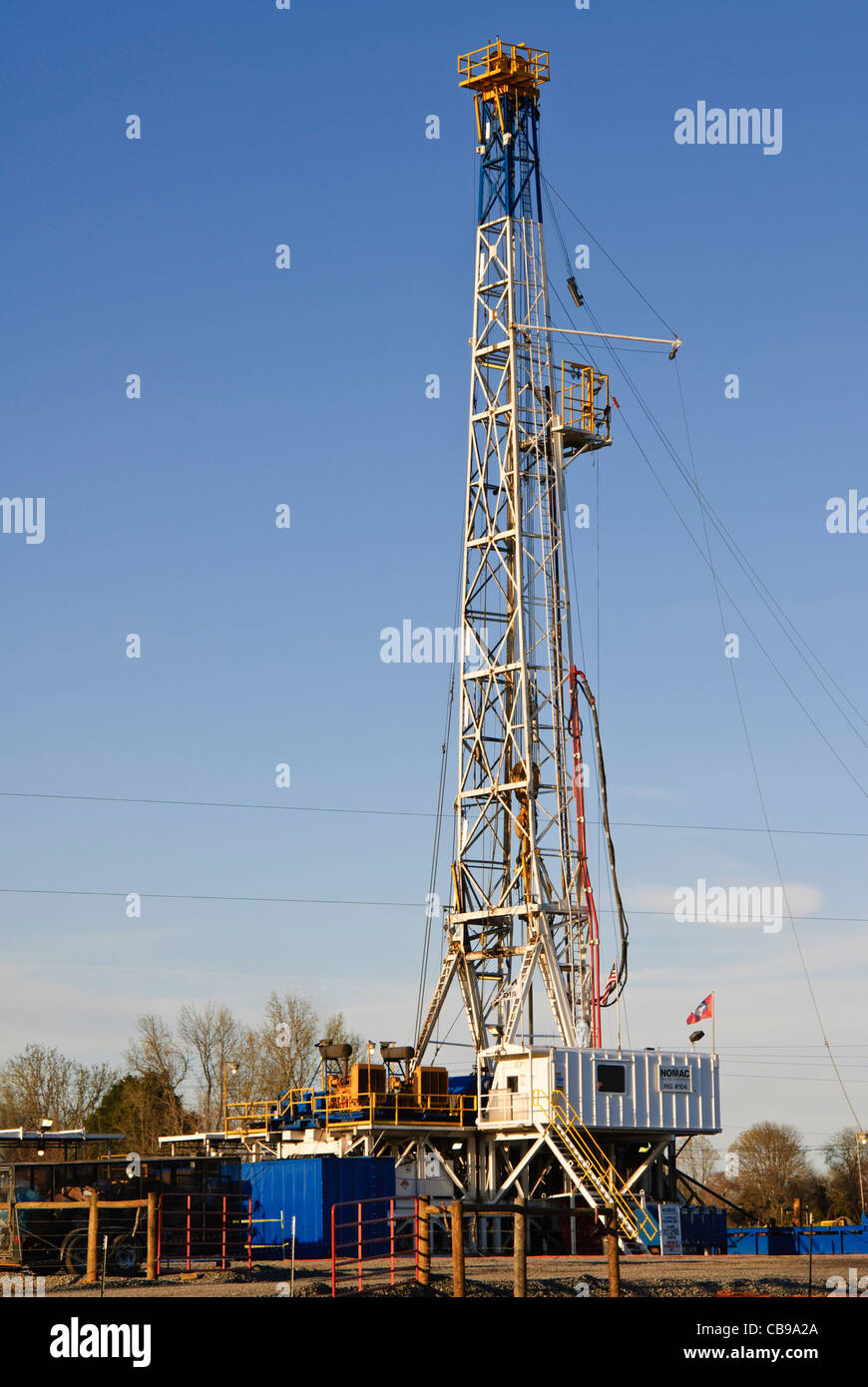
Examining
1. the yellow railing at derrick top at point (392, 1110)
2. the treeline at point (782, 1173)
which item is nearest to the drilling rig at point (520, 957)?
the yellow railing at derrick top at point (392, 1110)

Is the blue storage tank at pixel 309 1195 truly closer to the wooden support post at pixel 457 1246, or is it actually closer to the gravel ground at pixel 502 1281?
the gravel ground at pixel 502 1281

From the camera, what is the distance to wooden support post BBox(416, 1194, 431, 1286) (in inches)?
1171

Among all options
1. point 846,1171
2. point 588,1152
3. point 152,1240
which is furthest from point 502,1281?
point 846,1171

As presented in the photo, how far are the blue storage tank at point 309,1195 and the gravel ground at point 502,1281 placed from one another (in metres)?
3.31

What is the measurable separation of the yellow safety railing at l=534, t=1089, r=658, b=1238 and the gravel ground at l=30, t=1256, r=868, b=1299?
4.91m

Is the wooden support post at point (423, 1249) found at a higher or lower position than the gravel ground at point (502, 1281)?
higher

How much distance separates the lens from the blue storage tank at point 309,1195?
41219mm

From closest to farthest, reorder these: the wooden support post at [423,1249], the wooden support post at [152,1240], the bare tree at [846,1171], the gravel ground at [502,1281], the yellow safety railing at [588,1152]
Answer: the wooden support post at [423,1249]
the gravel ground at [502,1281]
the wooden support post at [152,1240]
the yellow safety railing at [588,1152]
the bare tree at [846,1171]

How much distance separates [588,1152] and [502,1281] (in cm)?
1232

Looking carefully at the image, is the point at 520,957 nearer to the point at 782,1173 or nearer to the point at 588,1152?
the point at 588,1152

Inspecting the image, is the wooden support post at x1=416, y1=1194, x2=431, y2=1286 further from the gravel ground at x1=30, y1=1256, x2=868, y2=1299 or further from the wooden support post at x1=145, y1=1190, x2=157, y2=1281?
the wooden support post at x1=145, y1=1190, x2=157, y2=1281

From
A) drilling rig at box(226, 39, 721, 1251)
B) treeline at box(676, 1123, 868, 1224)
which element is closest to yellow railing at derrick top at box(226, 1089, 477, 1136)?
drilling rig at box(226, 39, 721, 1251)

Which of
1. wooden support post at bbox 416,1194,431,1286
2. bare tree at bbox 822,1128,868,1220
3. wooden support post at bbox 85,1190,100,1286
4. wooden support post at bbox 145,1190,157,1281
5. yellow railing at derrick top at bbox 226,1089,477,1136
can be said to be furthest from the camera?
bare tree at bbox 822,1128,868,1220

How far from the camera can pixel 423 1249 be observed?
30.2 m
